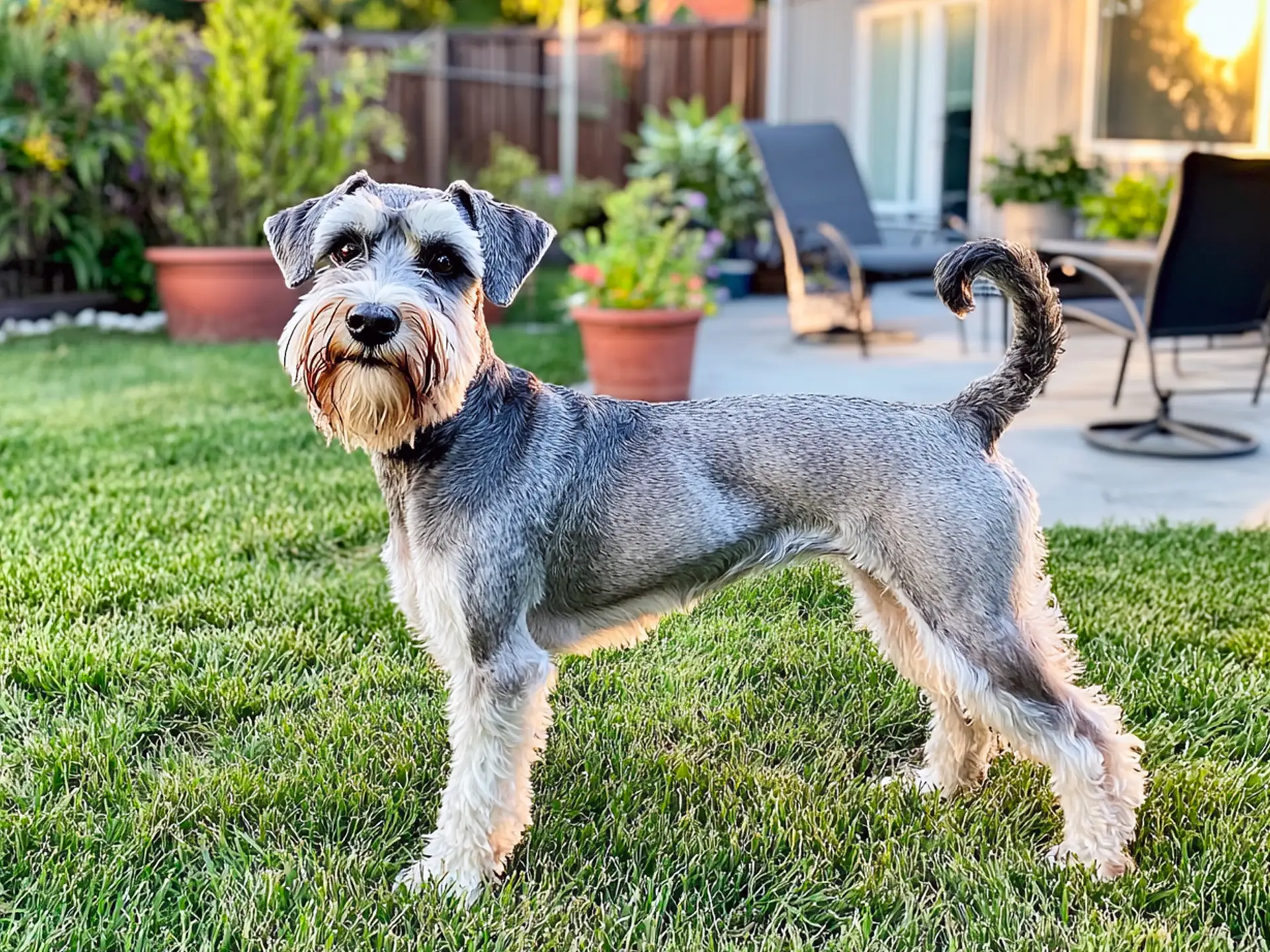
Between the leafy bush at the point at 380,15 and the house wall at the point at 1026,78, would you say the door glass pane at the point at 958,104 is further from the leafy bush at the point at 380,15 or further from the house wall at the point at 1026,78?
the leafy bush at the point at 380,15

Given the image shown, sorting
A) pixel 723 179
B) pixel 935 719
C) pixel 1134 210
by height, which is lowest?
pixel 935 719

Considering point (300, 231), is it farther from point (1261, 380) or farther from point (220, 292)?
point (220, 292)

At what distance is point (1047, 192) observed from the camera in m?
10.5

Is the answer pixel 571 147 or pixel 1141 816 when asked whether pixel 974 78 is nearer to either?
pixel 571 147

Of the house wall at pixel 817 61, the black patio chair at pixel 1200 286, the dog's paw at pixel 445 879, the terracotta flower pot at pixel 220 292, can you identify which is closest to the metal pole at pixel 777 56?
the house wall at pixel 817 61

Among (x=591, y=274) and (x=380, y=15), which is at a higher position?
(x=380, y=15)

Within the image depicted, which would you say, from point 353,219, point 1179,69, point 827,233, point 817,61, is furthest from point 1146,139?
point 353,219

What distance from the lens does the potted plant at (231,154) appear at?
988 centimetres

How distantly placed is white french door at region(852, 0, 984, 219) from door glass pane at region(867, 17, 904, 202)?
0.01 m

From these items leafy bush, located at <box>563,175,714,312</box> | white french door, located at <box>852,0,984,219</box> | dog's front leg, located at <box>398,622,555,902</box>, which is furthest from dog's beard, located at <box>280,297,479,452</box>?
white french door, located at <box>852,0,984,219</box>

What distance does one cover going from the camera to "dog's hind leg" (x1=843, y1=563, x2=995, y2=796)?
299 cm

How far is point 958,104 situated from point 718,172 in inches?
110

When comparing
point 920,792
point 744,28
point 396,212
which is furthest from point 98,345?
point 744,28

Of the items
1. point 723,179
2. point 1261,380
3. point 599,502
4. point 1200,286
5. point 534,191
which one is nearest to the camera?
point 599,502
